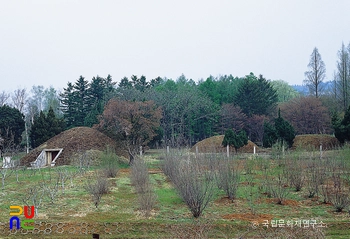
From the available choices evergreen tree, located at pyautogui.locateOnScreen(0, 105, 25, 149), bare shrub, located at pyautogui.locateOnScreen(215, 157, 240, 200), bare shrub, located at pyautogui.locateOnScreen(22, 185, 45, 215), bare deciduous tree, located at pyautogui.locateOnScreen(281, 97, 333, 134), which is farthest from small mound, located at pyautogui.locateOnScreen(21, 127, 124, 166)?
bare deciduous tree, located at pyautogui.locateOnScreen(281, 97, 333, 134)

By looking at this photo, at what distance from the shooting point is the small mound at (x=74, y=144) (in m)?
28.0

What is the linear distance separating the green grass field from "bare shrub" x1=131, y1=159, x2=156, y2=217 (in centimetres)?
28

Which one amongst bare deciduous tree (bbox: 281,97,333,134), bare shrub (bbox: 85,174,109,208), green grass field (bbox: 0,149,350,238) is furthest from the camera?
bare deciduous tree (bbox: 281,97,333,134)

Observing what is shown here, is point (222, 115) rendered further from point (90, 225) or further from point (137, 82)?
point (90, 225)

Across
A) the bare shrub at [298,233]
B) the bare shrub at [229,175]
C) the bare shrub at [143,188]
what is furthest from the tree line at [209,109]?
the bare shrub at [298,233]

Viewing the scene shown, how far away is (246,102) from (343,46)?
37.4 ft

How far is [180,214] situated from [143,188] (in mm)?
2798

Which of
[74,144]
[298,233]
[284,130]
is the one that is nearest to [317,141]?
[284,130]

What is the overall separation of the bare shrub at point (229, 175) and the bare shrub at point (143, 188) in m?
2.59

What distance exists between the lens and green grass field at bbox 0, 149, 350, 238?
356 inches

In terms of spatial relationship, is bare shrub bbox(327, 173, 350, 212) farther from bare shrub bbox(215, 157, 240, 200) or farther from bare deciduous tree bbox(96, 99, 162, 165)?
bare deciduous tree bbox(96, 99, 162, 165)

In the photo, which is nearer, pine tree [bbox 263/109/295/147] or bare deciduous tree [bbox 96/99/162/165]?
bare deciduous tree [bbox 96/99/162/165]

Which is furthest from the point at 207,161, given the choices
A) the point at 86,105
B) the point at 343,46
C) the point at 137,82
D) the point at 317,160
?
the point at 137,82

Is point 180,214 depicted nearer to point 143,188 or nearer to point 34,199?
point 143,188
